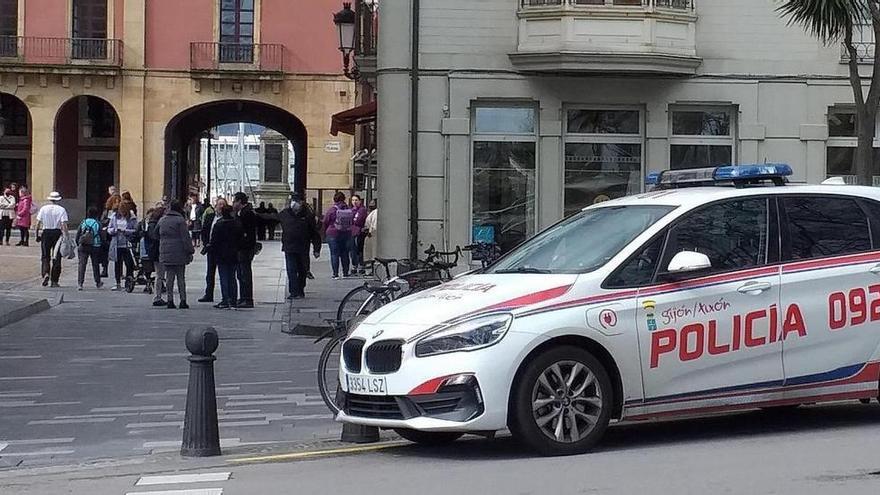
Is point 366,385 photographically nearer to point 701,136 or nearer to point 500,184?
point 500,184

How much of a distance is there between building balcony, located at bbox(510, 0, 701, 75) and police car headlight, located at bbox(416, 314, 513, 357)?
1254 cm

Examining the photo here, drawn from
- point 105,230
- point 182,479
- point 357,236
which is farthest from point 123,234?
point 182,479

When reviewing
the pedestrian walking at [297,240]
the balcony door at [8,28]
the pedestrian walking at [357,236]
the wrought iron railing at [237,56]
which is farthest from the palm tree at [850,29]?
the balcony door at [8,28]

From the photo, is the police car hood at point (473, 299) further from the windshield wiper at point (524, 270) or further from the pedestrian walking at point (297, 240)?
the pedestrian walking at point (297, 240)

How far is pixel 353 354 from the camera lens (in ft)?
28.5

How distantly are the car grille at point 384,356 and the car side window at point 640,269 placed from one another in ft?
4.45

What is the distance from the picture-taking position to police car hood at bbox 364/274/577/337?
821cm

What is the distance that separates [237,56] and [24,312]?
94.9ft

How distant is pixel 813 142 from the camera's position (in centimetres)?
2105

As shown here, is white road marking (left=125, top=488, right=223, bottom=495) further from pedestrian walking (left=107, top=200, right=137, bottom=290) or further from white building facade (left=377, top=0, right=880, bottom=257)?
pedestrian walking (left=107, top=200, right=137, bottom=290)

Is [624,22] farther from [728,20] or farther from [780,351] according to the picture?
[780,351]

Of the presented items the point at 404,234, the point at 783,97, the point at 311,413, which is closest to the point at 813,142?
the point at 783,97

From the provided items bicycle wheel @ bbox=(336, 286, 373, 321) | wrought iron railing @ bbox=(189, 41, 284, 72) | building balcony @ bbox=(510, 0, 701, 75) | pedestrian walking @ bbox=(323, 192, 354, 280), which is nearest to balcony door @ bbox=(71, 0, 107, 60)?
wrought iron railing @ bbox=(189, 41, 284, 72)

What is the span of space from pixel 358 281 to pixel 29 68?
24954 millimetres
